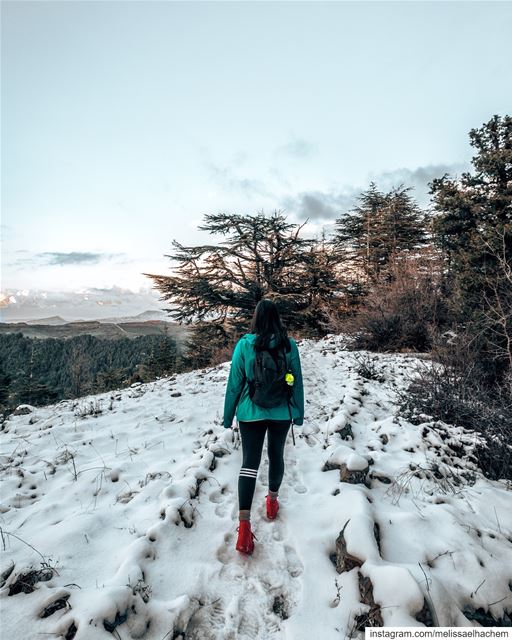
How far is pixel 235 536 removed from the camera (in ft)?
9.07

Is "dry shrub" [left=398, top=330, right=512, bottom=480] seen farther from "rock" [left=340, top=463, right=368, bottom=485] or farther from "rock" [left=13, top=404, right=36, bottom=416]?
"rock" [left=13, top=404, right=36, bottom=416]

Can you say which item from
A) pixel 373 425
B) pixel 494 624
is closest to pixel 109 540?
pixel 494 624

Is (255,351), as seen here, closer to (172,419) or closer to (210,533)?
(210,533)

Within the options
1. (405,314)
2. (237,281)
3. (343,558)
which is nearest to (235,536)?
(343,558)

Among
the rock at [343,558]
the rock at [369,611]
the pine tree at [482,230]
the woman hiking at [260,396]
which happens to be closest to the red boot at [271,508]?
the woman hiking at [260,396]

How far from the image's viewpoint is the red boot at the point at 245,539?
254 cm

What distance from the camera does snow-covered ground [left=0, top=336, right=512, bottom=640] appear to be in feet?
6.17

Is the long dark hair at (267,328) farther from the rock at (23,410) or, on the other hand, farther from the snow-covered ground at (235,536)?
the rock at (23,410)

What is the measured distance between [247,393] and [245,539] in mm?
1219

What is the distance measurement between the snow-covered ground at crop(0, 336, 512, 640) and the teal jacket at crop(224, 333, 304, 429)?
1.01 meters

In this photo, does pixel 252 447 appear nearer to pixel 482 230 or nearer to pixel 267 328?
pixel 267 328

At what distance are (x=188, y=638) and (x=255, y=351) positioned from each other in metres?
1.96

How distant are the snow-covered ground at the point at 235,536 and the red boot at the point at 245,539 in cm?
8

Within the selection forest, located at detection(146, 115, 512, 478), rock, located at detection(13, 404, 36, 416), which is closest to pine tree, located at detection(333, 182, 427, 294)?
forest, located at detection(146, 115, 512, 478)
